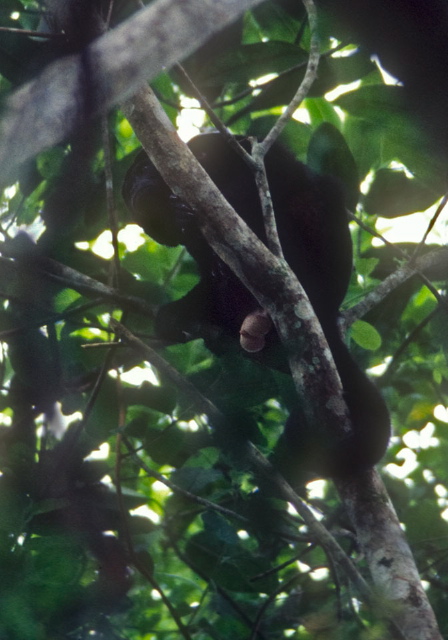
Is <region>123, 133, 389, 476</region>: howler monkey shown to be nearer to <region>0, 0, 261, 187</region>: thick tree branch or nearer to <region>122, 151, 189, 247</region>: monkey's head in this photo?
<region>122, 151, 189, 247</region>: monkey's head

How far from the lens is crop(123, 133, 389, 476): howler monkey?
204cm

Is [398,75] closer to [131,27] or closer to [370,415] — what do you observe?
[131,27]

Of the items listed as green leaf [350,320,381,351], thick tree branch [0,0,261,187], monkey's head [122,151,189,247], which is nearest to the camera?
thick tree branch [0,0,261,187]

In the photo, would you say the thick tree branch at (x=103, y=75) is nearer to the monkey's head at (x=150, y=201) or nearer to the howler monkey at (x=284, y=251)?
the howler monkey at (x=284, y=251)

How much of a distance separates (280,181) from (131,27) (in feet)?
4.70

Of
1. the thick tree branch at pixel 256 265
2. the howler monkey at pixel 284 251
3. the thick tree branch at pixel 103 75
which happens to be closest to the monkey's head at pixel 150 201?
the howler monkey at pixel 284 251

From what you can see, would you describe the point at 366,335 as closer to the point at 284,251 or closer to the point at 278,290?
the point at 284,251

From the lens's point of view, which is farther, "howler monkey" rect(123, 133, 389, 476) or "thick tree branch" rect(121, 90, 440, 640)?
"howler monkey" rect(123, 133, 389, 476)

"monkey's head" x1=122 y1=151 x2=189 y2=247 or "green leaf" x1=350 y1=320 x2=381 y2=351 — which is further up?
"monkey's head" x1=122 y1=151 x2=189 y2=247

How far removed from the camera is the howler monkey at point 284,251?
6.68 ft

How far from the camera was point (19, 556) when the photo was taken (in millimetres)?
1450

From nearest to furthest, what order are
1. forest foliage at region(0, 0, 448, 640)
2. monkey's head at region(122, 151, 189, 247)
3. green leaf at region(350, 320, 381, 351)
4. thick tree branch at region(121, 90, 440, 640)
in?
thick tree branch at region(121, 90, 440, 640) → forest foliage at region(0, 0, 448, 640) → green leaf at region(350, 320, 381, 351) → monkey's head at region(122, 151, 189, 247)

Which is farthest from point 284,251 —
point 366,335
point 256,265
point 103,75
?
point 103,75

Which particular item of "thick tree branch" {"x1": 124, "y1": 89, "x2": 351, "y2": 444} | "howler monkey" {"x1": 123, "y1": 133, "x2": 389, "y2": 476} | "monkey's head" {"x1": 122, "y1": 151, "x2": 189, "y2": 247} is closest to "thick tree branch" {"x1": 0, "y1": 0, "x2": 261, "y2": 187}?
"thick tree branch" {"x1": 124, "y1": 89, "x2": 351, "y2": 444}
